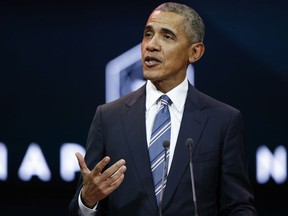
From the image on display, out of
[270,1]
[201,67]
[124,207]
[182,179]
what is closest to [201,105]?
[182,179]

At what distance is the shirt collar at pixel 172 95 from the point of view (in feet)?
8.87

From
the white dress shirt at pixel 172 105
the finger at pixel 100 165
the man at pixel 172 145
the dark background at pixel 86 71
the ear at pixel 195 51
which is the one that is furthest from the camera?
the dark background at pixel 86 71

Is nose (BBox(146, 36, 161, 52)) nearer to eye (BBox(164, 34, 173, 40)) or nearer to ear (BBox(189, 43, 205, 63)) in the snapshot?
eye (BBox(164, 34, 173, 40))

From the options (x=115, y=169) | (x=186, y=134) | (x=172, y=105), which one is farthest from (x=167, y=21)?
(x=115, y=169)

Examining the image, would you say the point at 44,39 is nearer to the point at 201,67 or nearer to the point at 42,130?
the point at 42,130

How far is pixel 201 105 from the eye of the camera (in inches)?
107

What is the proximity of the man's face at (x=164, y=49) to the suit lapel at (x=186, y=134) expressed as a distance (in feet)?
0.38

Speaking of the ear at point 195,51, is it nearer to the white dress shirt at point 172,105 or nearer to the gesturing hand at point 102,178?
the white dress shirt at point 172,105

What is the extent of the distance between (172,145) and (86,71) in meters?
1.38

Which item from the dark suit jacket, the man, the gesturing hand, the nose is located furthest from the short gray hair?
the gesturing hand

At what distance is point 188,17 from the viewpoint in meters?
2.75

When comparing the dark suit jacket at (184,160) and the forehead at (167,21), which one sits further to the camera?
the forehead at (167,21)

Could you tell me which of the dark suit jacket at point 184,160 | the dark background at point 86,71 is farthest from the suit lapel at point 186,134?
the dark background at point 86,71

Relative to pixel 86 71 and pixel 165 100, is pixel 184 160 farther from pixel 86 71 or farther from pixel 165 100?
pixel 86 71
